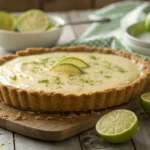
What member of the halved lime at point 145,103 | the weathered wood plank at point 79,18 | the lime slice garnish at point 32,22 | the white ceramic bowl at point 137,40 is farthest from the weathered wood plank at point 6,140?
the weathered wood plank at point 79,18

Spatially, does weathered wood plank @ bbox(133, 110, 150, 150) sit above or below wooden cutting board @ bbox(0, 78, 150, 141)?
below

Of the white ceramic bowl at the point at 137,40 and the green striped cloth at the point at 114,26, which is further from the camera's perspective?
the green striped cloth at the point at 114,26

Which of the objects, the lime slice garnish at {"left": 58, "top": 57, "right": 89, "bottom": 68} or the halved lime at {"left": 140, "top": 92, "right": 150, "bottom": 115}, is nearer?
the halved lime at {"left": 140, "top": 92, "right": 150, "bottom": 115}

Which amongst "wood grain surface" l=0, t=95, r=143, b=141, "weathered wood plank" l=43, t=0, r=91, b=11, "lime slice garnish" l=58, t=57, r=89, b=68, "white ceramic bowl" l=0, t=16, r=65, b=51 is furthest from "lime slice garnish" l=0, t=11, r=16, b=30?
"weathered wood plank" l=43, t=0, r=91, b=11

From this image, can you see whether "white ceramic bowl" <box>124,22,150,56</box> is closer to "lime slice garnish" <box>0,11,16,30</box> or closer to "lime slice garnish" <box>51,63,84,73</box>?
"lime slice garnish" <box>51,63,84,73</box>

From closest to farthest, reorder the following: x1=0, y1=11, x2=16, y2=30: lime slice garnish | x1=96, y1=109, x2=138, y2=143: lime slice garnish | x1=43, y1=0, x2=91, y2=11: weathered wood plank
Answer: x1=96, y1=109, x2=138, y2=143: lime slice garnish
x1=0, y1=11, x2=16, y2=30: lime slice garnish
x1=43, y1=0, x2=91, y2=11: weathered wood plank

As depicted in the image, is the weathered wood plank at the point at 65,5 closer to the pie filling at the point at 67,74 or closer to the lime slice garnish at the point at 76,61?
the pie filling at the point at 67,74

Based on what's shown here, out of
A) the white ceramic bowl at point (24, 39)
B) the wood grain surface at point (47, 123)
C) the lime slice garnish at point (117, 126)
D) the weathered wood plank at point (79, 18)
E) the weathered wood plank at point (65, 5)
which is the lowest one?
the weathered wood plank at point (65, 5)
